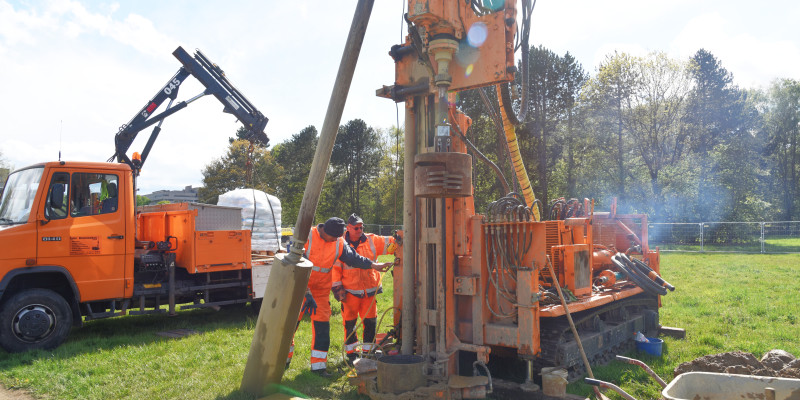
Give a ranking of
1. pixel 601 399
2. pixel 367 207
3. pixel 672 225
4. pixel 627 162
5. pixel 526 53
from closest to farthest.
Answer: pixel 601 399
pixel 526 53
pixel 672 225
pixel 627 162
pixel 367 207

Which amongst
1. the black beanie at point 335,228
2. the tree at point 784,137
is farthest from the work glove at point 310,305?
the tree at point 784,137

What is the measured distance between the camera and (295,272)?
14.7 feet

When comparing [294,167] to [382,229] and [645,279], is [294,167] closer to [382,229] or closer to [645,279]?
[382,229]

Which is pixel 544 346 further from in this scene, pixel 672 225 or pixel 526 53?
pixel 672 225

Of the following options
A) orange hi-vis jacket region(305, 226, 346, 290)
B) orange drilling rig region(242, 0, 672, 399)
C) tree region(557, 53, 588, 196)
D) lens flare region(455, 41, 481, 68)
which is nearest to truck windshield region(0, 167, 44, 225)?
orange hi-vis jacket region(305, 226, 346, 290)

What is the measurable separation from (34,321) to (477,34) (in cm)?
668

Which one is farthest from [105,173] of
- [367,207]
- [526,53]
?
[367,207]

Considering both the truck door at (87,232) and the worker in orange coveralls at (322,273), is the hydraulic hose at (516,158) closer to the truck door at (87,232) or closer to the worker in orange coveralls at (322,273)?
the worker in orange coveralls at (322,273)

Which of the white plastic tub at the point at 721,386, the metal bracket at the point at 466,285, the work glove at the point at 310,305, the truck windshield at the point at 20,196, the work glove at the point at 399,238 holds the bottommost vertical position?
the white plastic tub at the point at 721,386

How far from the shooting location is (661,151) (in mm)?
33969

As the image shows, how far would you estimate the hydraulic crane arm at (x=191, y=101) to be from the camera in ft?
36.6

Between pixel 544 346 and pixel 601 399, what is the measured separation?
1139 millimetres

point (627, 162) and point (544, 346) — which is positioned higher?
point (627, 162)

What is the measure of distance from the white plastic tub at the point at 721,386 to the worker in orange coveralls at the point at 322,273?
11.4 feet
